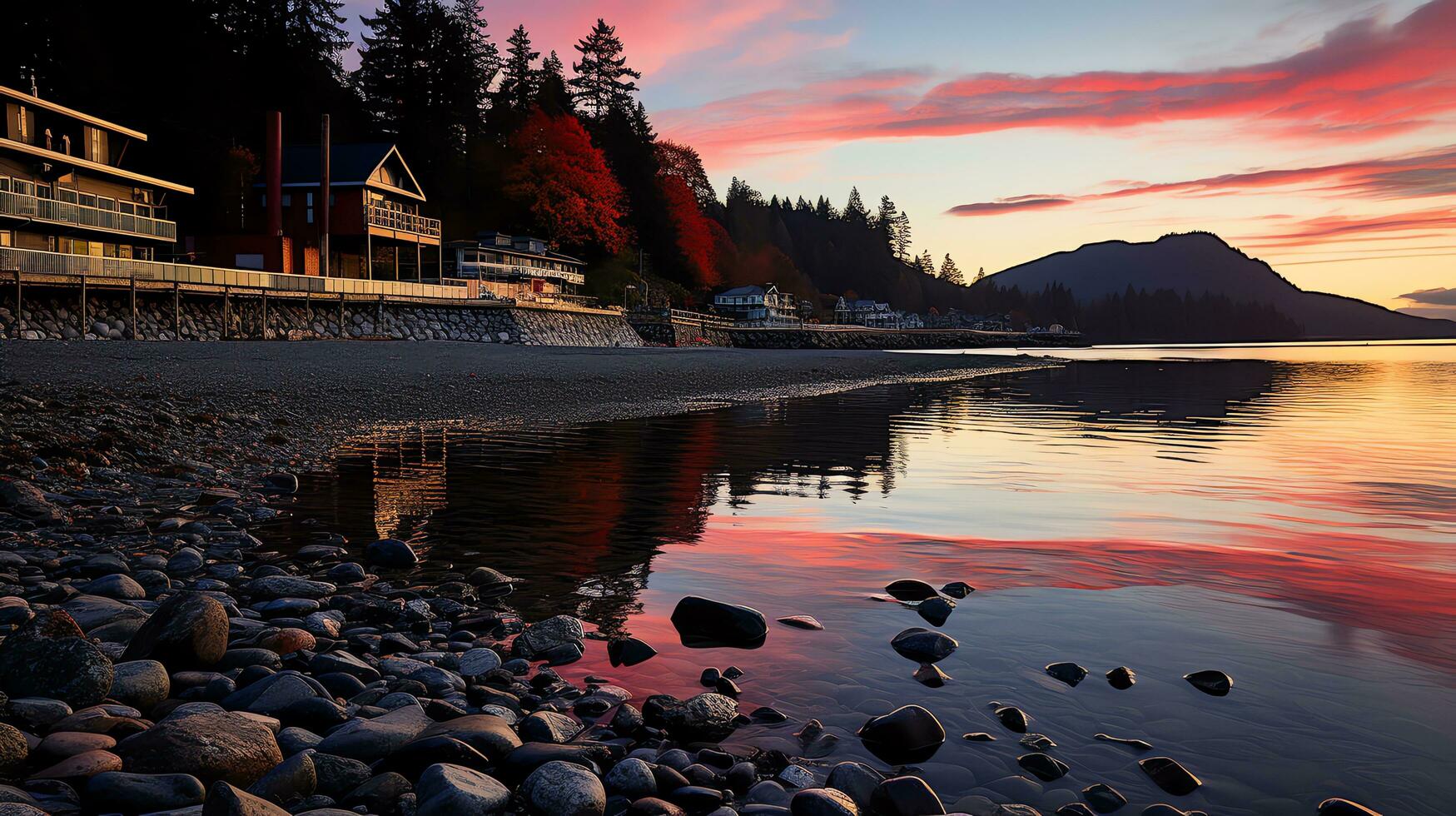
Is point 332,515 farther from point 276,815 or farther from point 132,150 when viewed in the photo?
point 132,150

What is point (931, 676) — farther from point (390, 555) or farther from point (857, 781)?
point (390, 555)

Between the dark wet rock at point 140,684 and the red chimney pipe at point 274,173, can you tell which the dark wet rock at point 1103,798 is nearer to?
the dark wet rock at point 140,684

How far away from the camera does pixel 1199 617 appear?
278 inches

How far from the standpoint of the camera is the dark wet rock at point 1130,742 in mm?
4633

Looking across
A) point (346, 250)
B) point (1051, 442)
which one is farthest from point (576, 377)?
point (346, 250)

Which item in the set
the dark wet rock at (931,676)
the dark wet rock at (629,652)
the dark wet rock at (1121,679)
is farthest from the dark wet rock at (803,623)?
the dark wet rock at (1121,679)

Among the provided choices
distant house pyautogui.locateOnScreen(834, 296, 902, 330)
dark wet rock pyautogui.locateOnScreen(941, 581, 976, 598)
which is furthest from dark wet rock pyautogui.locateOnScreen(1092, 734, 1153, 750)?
distant house pyautogui.locateOnScreen(834, 296, 902, 330)

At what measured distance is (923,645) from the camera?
19.8 feet

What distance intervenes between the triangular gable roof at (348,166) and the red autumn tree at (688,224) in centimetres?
4141

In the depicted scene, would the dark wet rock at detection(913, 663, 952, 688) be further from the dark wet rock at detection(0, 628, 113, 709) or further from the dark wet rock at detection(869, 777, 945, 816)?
the dark wet rock at detection(0, 628, 113, 709)

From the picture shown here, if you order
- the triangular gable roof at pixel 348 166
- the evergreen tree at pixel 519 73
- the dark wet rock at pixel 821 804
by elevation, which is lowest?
the dark wet rock at pixel 821 804

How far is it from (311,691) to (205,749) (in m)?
0.85

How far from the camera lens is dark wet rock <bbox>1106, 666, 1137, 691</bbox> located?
5.50 m

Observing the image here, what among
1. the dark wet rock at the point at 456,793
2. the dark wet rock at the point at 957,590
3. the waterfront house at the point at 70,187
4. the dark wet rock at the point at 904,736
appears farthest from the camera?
the waterfront house at the point at 70,187
